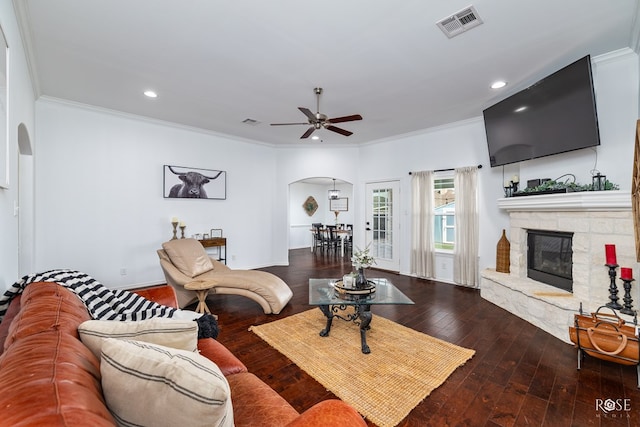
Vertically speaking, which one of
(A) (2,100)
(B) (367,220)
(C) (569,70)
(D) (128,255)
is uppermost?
(C) (569,70)

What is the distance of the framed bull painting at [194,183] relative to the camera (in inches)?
201

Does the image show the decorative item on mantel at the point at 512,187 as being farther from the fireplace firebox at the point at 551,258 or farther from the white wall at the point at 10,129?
the white wall at the point at 10,129

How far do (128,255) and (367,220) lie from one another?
4.67 m

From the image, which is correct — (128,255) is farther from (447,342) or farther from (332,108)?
(447,342)

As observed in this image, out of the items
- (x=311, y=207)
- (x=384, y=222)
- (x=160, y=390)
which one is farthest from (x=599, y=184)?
(x=311, y=207)

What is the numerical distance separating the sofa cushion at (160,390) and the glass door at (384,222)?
207 inches

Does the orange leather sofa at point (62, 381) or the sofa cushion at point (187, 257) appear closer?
the orange leather sofa at point (62, 381)

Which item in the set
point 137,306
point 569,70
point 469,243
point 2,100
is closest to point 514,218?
point 469,243

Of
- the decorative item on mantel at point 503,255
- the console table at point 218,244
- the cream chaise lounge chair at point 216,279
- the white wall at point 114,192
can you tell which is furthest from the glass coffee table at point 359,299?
the white wall at point 114,192

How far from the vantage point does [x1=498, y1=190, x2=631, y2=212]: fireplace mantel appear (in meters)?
2.71

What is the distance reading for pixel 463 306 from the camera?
153 inches

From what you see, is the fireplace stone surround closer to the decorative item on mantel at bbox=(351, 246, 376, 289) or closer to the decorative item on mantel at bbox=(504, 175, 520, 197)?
the decorative item on mantel at bbox=(504, 175, 520, 197)

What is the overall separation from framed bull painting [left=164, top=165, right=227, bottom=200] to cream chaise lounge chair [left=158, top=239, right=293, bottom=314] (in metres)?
1.59
